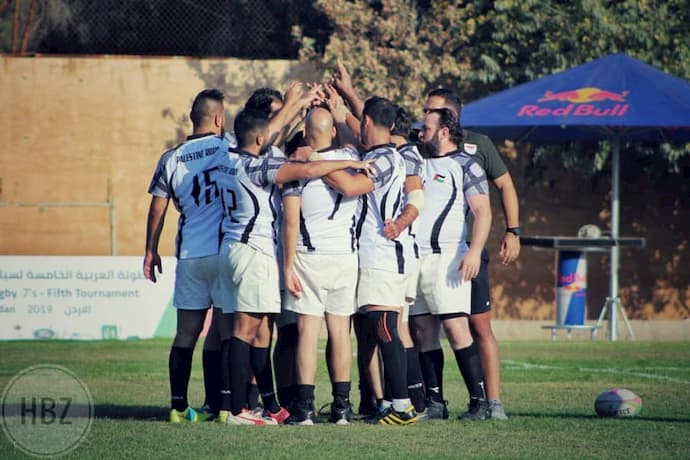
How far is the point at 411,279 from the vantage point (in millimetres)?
8938

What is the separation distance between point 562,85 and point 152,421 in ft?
33.6

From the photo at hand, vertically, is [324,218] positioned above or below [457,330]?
above

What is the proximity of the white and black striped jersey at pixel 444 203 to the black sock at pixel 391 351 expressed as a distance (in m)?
0.69

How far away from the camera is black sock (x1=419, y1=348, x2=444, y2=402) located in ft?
30.2

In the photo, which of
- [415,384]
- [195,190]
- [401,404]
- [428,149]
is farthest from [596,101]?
[401,404]

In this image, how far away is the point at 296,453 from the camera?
7199mm

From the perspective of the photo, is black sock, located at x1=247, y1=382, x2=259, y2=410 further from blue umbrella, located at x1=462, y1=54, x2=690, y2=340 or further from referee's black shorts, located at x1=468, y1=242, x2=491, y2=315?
blue umbrella, located at x1=462, y1=54, x2=690, y2=340

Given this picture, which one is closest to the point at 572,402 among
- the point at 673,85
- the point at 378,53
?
the point at 673,85

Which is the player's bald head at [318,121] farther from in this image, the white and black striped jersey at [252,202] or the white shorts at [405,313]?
the white shorts at [405,313]

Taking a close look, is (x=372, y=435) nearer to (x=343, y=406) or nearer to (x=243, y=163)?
(x=343, y=406)

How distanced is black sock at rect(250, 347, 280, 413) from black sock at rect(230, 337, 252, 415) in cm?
14

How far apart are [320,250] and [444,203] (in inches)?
43.0

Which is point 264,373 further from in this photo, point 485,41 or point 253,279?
point 485,41

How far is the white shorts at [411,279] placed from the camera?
887cm
